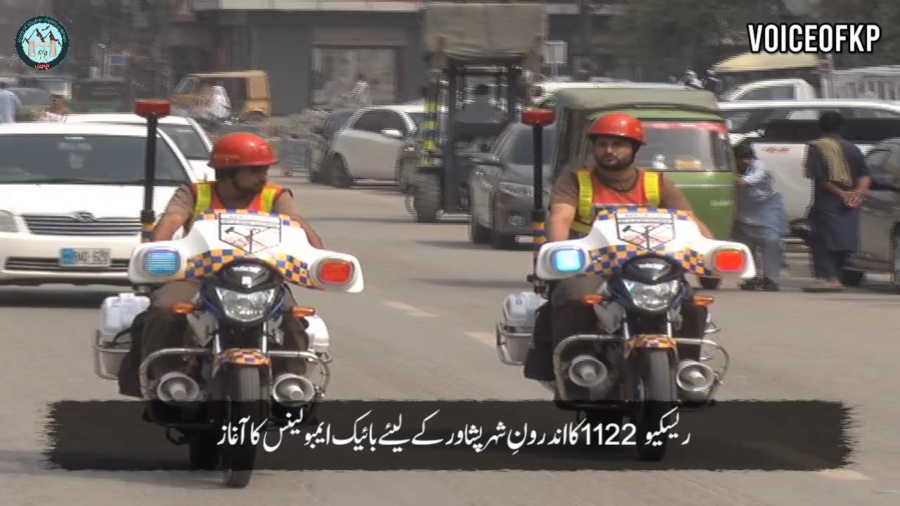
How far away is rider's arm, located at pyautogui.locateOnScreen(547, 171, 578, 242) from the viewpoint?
386 inches

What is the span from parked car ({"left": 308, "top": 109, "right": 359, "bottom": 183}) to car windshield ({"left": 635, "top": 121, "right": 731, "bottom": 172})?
2111 centimetres

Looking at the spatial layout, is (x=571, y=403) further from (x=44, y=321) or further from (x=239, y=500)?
(x=44, y=321)

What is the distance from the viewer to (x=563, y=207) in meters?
9.91

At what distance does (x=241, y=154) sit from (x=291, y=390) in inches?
44.0

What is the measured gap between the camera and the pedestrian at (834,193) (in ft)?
67.3

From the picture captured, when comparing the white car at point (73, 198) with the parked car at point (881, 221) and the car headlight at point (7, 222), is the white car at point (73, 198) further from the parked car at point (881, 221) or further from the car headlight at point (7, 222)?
the parked car at point (881, 221)

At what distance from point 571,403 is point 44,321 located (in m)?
7.49

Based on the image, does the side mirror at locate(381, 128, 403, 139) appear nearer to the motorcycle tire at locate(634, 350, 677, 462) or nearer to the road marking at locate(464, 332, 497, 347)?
the road marking at locate(464, 332, 497, 347)

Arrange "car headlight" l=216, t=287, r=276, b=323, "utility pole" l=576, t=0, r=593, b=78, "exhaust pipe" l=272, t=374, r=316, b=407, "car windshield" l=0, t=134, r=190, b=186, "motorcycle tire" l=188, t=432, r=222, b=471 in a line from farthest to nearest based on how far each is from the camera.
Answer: "utility pole" l=576, t=0, r=593, b=78 → "car windshield" l=0, t=134, r=190, b=186 → "motorcycle tire" l=188, t=432, r=222, b=471 → "exhaust pipe" l=272, t=374, r=316, b=407 → "car headlight" l=216, t=287, r=276, b=323

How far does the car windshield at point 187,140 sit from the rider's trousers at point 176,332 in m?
14.8

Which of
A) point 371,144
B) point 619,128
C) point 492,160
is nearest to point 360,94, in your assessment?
point 371,144

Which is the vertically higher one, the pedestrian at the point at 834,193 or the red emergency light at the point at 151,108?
the red emergency light at the point at 151,108

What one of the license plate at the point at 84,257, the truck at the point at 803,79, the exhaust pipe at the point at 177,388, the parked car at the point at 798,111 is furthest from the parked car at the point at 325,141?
the exhaust pipe at the point at 177,388
